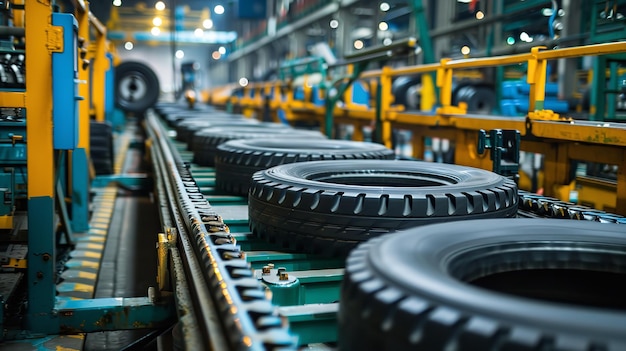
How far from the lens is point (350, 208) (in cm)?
180

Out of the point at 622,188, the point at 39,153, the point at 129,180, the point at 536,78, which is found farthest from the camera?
the point at 129,180

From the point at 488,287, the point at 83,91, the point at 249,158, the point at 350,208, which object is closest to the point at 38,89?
the point at 249,158

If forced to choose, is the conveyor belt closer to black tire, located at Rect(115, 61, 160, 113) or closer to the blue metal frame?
the blue metal frame

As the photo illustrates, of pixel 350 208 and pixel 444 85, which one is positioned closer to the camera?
pixel 350 208

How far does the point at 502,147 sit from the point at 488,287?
127 centimetres

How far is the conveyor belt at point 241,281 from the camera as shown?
1.17 meters

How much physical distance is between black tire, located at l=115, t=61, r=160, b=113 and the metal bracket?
371 inches

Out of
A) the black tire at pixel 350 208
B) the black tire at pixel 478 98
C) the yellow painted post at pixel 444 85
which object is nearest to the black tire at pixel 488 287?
the black tire at pixel 350 208

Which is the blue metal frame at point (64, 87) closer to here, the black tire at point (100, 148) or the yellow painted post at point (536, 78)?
the yellow painted post at point (536, 78)

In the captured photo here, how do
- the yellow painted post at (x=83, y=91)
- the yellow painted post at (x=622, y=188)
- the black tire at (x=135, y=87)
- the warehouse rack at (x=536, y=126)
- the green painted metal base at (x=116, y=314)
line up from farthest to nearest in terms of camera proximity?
the black tire at (x=135, y=87) < the yellow painted post at (x=83, y=91) < the warehouse rack at (x=536, y=126) < the yellow painted post at (x=622, y=188) < the green painted metal base at (x=116, y=314)

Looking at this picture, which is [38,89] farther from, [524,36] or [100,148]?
[524,36]

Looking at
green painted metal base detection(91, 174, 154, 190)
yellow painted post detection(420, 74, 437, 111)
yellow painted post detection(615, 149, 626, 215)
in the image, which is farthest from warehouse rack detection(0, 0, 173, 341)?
yellow painted post detection(420, 74, 437, 111)

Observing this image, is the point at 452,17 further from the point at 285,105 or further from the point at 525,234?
the point at 525,234

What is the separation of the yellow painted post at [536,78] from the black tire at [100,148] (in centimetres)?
393
